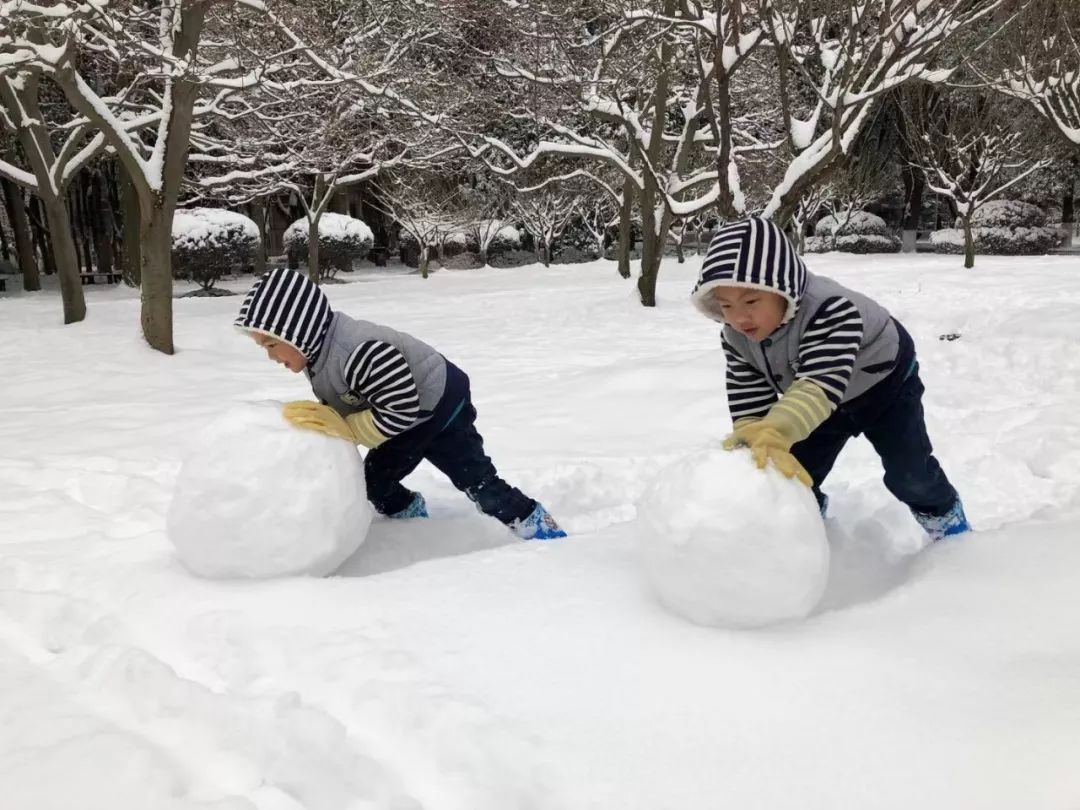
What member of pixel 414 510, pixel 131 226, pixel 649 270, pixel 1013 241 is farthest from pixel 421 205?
pixel 414 510

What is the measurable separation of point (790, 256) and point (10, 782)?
2.35m

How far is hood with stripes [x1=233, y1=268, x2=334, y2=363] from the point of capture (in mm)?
2832

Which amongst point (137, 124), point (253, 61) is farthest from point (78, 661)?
point (137, 124)

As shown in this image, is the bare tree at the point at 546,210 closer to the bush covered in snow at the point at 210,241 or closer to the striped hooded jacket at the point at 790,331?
the bush covered in snow at the point at 210,241

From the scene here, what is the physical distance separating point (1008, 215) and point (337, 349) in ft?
70.8

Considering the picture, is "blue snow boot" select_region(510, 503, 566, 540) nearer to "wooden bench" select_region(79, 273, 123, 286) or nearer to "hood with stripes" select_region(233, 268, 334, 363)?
"hood with stripes" select_region(233, 268, 334, 363)

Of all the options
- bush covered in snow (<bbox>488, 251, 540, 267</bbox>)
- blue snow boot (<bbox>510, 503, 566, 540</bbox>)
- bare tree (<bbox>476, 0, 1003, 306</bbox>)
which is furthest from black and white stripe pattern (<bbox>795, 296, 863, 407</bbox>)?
bush covered in snow (<bbox>488, 251, 540, 267</bbox>)

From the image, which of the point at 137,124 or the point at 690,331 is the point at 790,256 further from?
the point at 137,124

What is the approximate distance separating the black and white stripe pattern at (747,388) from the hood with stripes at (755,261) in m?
0.47

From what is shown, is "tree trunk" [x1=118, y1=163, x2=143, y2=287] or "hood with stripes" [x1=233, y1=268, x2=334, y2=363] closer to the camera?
"hood with stripes" [x1=233, y1=268, x2=334, y2=363]

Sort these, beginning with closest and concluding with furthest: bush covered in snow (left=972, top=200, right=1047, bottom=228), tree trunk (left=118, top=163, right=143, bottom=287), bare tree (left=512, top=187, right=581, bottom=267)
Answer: tree trunk (left=118, top=163, right=143, bottom=287) < bush covered in snow (left=972, top=200, right=1047, bottom=228) < bare tree (left=512, top=187, right=581, bottom=267)

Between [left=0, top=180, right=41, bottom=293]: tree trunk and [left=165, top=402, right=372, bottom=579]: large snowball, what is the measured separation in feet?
53.8

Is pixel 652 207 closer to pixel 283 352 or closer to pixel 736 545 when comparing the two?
pixel 283 352

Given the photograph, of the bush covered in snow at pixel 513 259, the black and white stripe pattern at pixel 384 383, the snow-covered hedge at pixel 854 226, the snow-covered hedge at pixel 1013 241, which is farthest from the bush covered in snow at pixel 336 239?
the black and white stripe pattern at pixel 384 383
